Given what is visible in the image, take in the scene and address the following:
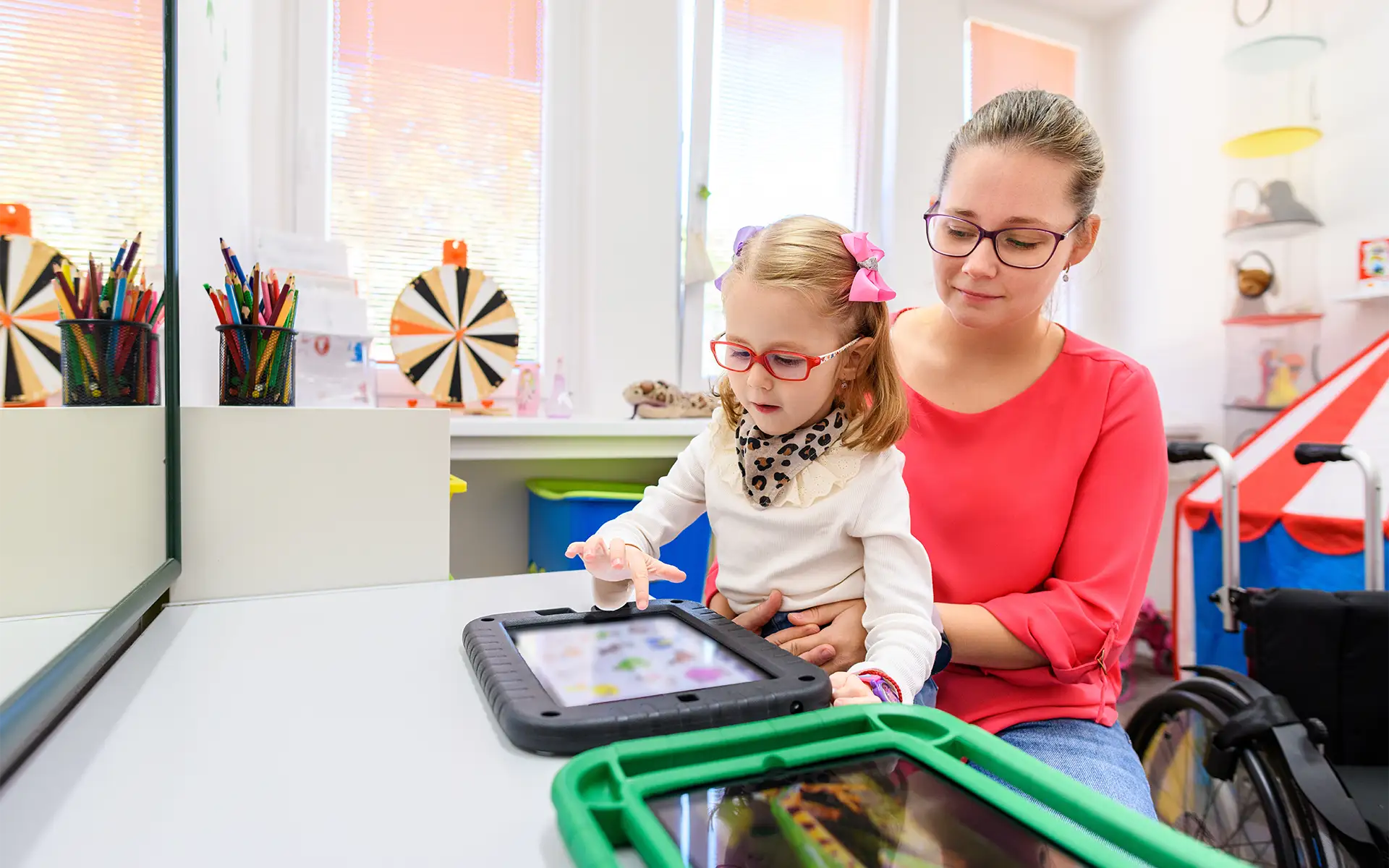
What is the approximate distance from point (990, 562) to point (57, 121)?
92 cm

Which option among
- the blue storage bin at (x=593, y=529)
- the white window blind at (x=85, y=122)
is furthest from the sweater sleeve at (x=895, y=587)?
the blue storage bin at (x=593, y=529)

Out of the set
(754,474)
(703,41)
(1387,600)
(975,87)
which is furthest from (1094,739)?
(975,87)

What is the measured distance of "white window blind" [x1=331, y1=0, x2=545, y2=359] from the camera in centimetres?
216

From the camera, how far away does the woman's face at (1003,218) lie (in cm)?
91

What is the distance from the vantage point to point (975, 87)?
3051 mm

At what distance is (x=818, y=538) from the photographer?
0.75 metres

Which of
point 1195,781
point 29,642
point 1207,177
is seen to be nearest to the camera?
point 29,642

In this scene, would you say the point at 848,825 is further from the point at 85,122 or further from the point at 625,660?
the point at 85,122

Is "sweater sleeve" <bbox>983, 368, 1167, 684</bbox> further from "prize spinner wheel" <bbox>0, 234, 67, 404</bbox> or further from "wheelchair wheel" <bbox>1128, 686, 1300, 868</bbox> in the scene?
"prize spinner wheel" <bbox>0, 234, 67, 404</bbox>

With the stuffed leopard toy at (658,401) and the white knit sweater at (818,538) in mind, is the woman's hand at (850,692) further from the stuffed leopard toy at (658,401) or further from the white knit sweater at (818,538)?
the stuffed leopard toy at (658,401)

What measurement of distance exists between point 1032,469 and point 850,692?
0.53m

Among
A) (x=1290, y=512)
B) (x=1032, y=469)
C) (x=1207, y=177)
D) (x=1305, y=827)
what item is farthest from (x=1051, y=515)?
(x=1207, y=177)

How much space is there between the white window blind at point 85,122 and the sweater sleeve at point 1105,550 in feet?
2.81

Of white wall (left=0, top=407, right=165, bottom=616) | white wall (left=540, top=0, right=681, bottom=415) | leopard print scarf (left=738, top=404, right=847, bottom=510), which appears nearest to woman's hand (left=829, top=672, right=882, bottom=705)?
leopard print scarf (left=738, top=404, right=847, bottom=510)
